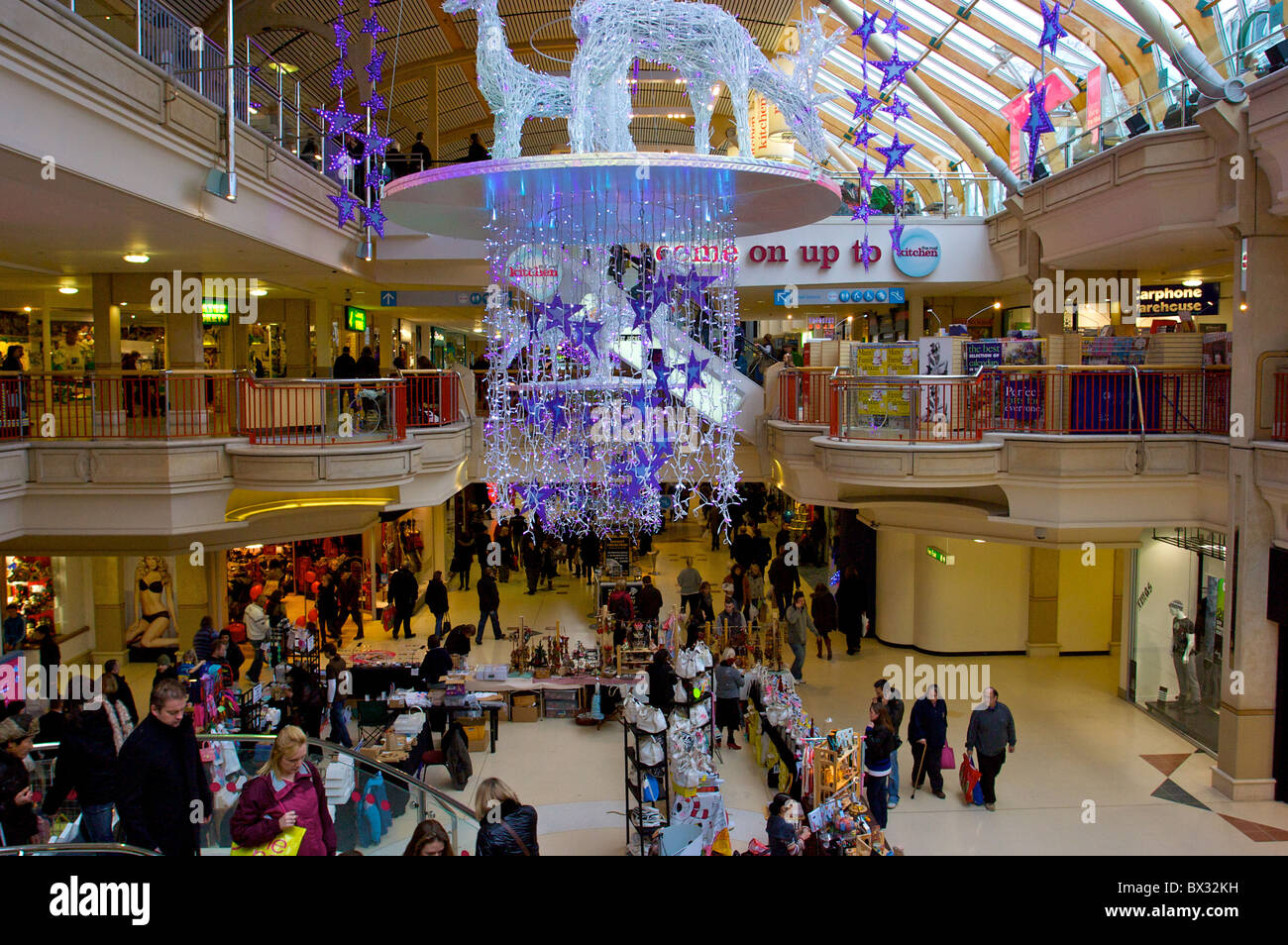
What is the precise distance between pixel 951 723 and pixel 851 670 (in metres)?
2.41

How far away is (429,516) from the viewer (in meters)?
19.3

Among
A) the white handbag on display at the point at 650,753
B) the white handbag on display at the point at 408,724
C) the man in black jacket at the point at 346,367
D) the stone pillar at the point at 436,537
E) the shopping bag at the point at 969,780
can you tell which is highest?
the man in black jacket at the point at 346,367

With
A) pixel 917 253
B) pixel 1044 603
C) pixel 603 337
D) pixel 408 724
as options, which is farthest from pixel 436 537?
pixel 603 337

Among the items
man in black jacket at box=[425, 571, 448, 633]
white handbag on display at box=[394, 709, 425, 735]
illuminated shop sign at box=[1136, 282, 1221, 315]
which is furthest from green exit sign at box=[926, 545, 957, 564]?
white handbag on display at box=[394, 709, 425, 735]

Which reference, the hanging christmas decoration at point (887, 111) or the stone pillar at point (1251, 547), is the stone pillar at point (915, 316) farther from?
the stone pillar at point (1251, 547)

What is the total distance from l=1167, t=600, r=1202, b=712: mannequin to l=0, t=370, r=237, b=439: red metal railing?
38.4ft

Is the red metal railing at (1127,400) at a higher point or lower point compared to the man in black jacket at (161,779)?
higher

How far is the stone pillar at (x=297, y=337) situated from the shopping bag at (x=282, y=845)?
676 inches

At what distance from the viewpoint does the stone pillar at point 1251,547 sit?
974 centimetres

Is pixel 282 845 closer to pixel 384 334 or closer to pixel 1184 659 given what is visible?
pixel 1184 659

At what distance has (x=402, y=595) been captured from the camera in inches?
633

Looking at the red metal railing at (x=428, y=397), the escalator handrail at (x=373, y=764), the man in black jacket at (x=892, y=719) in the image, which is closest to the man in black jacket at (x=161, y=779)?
the escalator handrail at (x=373, y=764)
